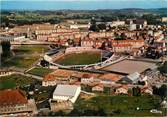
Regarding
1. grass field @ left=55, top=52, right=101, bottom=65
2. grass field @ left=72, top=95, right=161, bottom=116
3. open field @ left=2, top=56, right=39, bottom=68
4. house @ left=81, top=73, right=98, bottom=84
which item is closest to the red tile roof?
grass field @ left=72, top=95, right=161, bottom=116

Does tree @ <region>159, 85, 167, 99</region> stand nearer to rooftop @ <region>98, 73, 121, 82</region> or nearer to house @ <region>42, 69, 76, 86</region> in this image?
rooftop @ <region>98, 73, 121, 82</region>

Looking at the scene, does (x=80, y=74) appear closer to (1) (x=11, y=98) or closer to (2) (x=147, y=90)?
(2) (x=147, y=90)

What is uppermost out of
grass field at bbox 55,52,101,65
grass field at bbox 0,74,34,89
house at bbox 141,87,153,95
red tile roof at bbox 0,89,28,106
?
red tile roof at bbox 0,89,28,106

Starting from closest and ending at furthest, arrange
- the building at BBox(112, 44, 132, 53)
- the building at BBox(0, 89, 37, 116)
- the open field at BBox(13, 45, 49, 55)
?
the building at BBox(0, 89, 37, 116), the open field at BBox(13, 45, 49, 55), the building at BBox(112, 44, 132, 53)

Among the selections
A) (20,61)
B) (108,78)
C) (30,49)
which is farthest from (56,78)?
(30,49)

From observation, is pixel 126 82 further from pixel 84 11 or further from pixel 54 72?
pixel 84 11

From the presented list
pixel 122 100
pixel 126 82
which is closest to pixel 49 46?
pixel 126 82

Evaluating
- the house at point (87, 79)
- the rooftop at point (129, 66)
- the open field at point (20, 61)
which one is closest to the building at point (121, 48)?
the rooftop at point (129, 66)
